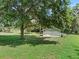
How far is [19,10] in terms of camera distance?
25.7 m

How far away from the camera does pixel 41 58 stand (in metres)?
13.3

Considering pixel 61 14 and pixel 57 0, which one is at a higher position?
pixel 57 0

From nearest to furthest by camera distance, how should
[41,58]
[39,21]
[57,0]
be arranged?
1. [41,58]
2. [57,0]
3. [39,21]

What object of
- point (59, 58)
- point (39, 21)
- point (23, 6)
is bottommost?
point (59, 58)

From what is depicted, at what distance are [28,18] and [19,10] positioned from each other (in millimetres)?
1434

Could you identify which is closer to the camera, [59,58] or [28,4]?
[59,58]

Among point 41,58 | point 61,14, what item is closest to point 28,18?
point 61,14

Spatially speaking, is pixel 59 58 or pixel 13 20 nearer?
pixel 59 58

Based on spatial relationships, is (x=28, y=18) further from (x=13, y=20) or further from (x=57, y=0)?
(x=57, y=0)

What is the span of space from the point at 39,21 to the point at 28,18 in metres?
1.37

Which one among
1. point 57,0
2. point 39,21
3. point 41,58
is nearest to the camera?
point 41,58

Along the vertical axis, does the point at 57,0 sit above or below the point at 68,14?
above

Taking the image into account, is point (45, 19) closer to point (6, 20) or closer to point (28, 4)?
point (28, 4)

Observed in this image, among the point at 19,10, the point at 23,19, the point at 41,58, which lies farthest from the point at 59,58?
the point at 19,10
